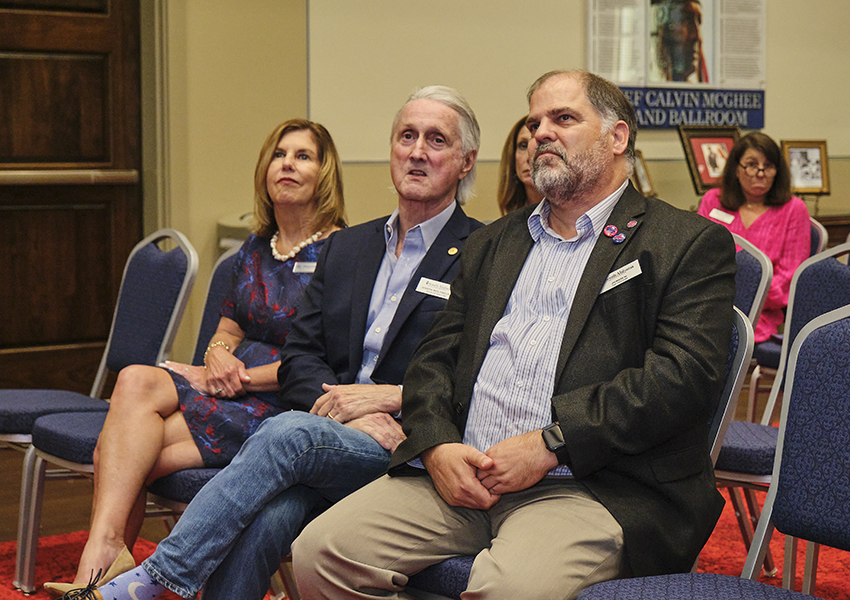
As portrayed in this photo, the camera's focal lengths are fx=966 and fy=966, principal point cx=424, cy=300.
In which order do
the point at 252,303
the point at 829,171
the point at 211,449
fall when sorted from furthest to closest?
the point at 829,171
the point at 252,303
the point at 211,449

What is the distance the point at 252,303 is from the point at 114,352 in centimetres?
70

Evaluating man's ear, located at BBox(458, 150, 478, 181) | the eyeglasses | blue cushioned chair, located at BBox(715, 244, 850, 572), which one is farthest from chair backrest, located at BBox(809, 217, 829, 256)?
man's ear, located at BBox(458, 150, 478, 181)

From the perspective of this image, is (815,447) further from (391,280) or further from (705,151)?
(705,151)

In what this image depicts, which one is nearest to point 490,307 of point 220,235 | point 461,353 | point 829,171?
point 461,353

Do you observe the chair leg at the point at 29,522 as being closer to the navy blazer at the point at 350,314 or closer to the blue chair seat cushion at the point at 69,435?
the blue chair seat cushion at the point at 69,435

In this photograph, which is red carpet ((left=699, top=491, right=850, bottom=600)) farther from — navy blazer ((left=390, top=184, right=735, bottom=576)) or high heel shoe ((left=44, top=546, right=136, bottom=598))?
high heel shoe ((left=44, top=546, right=136, bottom=598))

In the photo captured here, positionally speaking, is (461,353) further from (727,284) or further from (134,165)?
(134,165)

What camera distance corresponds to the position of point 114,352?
3.15 meters

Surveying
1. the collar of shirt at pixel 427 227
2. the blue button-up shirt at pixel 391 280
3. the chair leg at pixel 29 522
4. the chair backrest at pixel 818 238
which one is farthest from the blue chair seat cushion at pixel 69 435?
the chair backrest at pixel 818 238

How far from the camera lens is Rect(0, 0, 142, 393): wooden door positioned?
178 inches

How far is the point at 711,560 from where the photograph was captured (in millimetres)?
2963

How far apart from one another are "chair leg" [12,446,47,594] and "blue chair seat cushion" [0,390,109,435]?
4.8 inches

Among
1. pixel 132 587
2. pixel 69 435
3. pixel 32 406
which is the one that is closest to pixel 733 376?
pixel 132 587

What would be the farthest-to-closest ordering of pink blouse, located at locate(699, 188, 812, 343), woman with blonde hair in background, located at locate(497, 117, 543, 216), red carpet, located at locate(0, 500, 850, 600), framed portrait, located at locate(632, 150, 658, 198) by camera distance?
framed portrait, located at locate(632, 150, 658, 198)
pink blouse, located at locate(699, 188, 812, 343)
woman with blonde hair in background, located at locate(497, 117, 543, 216)
red carpet, located at locate(0, 500, 850, 600)
